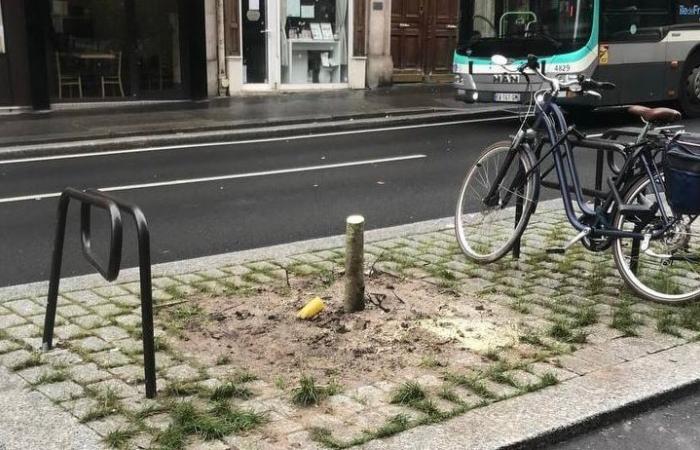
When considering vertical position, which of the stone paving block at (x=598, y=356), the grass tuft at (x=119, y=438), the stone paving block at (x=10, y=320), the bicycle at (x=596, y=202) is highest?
the bicycle at (x=596, y=202)

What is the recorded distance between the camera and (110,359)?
4090mm

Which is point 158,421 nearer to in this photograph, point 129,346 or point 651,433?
point 129,346

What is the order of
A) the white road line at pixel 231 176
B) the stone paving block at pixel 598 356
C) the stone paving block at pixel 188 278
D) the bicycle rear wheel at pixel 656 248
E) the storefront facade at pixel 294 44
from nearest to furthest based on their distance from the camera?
the stone paving block at pixel 598 356
the bicycle rear wheel at pixel 656 248
the stone paving block at pixel 188 278
the white road line at pixel 231 176
the storefront facade at pixel 294 44

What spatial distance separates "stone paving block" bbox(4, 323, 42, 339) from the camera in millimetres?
4402

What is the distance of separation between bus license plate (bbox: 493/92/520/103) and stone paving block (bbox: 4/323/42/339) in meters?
10.5

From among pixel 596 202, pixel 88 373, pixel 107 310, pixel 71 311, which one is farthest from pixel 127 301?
pixel 596 202

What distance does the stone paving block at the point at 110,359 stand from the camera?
4.03 meters

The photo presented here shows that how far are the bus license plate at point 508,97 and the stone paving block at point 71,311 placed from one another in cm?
1009

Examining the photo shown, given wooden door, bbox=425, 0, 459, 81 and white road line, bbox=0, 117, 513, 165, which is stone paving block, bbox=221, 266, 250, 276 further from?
wooden door, bbox=425, 0, 459, 81

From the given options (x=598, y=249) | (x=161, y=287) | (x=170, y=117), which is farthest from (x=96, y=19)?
(x=598, y=249)

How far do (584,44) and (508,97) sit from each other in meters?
1.45

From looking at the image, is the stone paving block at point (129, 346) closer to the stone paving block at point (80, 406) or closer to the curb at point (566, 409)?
the stone paving block at point (80, 406)

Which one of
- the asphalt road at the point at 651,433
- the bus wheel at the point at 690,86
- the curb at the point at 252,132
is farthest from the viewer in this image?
the bus wheel at the point at 690,86

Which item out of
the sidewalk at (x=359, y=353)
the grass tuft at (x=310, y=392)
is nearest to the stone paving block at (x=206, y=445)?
the sidewalk at (x=359, y=353)
